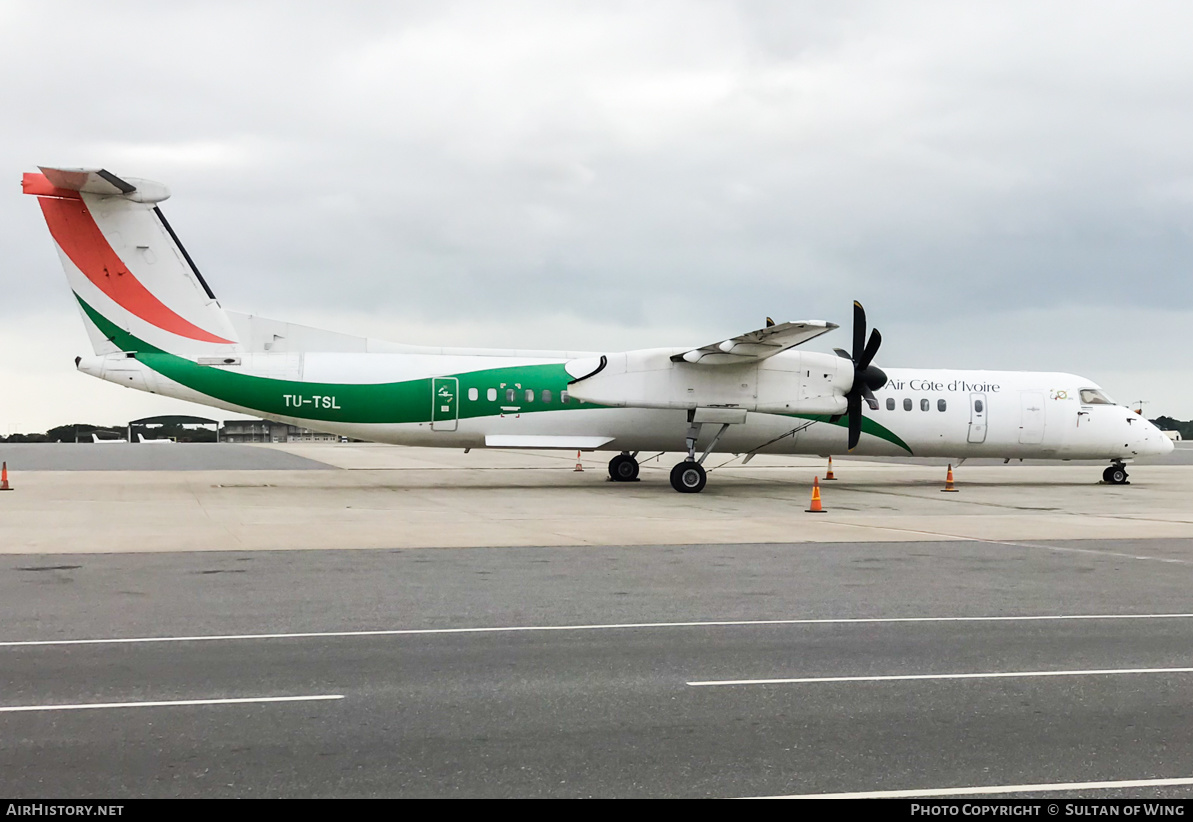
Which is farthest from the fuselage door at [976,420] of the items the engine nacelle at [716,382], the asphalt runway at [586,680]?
the asphalt runway at [586,680]

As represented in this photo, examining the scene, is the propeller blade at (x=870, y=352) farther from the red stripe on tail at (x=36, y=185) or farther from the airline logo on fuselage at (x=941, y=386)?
the red stripe on tail at (x=36, y=185)

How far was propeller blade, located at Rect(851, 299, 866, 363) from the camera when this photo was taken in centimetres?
2565

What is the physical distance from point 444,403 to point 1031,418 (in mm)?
16162

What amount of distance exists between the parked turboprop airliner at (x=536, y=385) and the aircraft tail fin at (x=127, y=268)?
0.10ft

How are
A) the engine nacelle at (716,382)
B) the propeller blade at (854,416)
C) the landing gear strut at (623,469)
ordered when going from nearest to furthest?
1. the engine nacelle at (716,382)
2. the propeller blade at (854,416)
3. the landing gear strut at (623,469)

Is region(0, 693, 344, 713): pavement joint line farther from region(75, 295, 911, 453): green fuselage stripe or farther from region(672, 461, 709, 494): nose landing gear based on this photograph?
region(672, 461, 709, 494): nose landing gear

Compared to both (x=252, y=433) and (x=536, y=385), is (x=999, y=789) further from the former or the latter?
(x=252, y=433)

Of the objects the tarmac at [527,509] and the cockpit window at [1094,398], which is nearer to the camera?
the tarmac at [527,509]

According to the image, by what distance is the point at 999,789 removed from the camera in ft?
15.4

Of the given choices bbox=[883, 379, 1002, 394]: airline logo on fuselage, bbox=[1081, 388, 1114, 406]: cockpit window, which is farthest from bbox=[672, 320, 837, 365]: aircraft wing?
bbox=[1081, 388, 1114, 406]: cockpit window

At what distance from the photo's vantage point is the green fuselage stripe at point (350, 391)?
23.2 metres

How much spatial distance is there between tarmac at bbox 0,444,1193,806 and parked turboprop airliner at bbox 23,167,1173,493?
700cm
